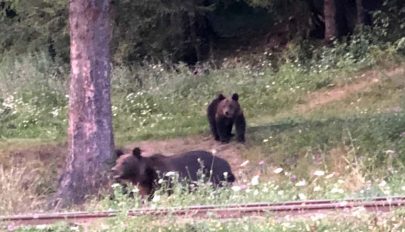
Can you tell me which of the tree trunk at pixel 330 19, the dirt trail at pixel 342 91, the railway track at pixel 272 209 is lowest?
the railway track at pixel 272 209

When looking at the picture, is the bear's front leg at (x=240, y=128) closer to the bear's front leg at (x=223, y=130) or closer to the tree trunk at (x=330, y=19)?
the bear's front leg at (x=223, y=130)

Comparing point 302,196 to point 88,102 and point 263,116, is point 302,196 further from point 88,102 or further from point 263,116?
point 263,116

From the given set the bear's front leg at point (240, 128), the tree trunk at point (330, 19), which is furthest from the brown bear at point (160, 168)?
the tree trunk at point (330, 19)

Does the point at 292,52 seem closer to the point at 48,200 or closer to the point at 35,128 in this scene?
the point at 35,128

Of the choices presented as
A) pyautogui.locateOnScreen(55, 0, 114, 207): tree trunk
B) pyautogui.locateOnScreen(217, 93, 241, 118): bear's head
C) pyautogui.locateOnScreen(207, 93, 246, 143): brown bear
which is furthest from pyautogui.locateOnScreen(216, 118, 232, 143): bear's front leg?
pyautogui.locateOnScreen(55, 0, 114, 207): tree trunk

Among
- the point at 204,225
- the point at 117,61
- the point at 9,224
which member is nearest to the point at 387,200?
the point at 204,225

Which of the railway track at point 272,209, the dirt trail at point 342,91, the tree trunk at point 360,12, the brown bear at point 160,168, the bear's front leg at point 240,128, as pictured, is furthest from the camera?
the tree trunk at point 360,12

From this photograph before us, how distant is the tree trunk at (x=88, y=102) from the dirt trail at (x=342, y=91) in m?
7.44

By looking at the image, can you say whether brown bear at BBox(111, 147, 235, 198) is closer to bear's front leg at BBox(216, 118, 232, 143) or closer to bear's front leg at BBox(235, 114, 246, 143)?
bear's front leg at BBox(235, 114, 246, 143)

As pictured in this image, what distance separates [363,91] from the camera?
852 inches

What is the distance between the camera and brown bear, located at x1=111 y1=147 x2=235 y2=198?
40.9 feet

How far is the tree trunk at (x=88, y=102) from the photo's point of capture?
14508mm

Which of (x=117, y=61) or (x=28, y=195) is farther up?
(x=117, y=61)

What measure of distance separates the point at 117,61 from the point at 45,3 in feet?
8.73
